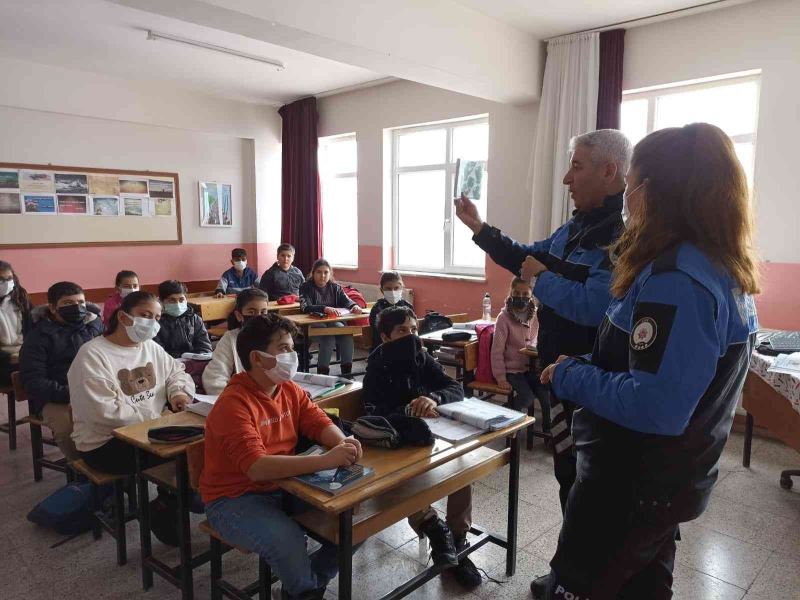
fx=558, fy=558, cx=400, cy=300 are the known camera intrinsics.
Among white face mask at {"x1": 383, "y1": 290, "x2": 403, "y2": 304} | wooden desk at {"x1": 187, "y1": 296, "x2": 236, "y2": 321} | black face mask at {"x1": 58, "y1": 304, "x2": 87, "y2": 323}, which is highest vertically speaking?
black face mask at {"x1": 58, "y1": 304, "x2": 87, "y2": 323}

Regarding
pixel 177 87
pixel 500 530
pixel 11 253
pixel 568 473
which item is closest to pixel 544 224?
pixel 500 530

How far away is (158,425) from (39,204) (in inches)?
203

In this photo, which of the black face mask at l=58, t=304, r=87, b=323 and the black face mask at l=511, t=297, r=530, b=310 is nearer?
the black face mask at l=58, t=304, r=87, b=323

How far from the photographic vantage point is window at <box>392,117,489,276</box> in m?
6.21

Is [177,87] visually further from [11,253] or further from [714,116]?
[714,116]

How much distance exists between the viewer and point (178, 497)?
1.97 metres

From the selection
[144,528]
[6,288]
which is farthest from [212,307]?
[144,528]

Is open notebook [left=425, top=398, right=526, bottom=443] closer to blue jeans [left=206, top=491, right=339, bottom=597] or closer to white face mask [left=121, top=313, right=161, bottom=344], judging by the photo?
blue jeans [left=206, top=491, right=339, bottom=597]

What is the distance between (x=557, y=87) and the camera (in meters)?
4.88

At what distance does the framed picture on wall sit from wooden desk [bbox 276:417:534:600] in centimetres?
613

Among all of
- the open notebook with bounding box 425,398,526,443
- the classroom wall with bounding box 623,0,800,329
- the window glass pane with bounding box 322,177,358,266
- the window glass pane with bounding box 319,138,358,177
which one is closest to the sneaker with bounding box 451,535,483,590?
the open notebook with bounding box 425,398,526,443

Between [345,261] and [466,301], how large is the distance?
7.40 ft

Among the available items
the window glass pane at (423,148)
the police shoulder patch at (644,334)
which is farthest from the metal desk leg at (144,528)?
the window glass pane at (423,148)

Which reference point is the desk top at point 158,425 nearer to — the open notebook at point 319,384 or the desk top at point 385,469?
the open notebook at point 319,384
